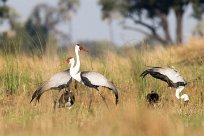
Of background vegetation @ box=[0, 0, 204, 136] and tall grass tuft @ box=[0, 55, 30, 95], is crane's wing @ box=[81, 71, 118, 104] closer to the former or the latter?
background vegetation @ box=[0, 0, 204, 136]

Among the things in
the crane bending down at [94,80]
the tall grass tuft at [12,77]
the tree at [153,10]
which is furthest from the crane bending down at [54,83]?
the tree at [153,10]

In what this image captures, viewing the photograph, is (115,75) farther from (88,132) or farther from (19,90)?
(88,132)

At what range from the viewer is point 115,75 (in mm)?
12039

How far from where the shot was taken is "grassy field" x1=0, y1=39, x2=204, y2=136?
242 inches

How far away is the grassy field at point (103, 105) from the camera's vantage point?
614 cm

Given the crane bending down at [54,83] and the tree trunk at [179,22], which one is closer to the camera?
the crane bending down at [54,83]

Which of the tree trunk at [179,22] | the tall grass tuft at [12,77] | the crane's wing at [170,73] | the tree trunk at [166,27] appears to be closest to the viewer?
the crane's wing at [170,73]

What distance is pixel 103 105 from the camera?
9.49 meters

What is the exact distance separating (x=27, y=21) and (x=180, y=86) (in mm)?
53141

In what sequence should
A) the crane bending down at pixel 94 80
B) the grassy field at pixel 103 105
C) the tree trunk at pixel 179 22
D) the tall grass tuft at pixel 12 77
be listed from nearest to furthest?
1. the grassy field at pixel 103 105
2. the crane bending down at pixel 94 80
3. the tall grass tuft at pixel 12 77
4. the tree trunk at pixel 179 22

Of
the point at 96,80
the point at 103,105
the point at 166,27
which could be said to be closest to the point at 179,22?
the point at 166,27

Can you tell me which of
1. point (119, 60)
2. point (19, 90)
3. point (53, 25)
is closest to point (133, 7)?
point (53, 25)

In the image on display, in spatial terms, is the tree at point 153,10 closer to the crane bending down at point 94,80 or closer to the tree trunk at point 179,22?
the tree trunk at point 179,22

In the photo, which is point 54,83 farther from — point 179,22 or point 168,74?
point 179,22
